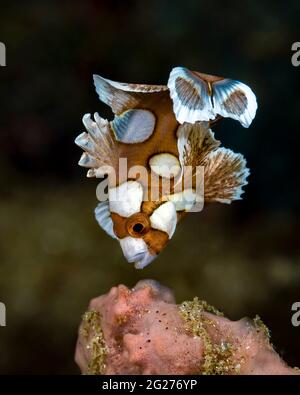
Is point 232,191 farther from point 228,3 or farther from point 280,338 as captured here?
point 228,3

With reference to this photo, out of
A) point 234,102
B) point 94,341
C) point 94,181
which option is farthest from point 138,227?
point 94,181

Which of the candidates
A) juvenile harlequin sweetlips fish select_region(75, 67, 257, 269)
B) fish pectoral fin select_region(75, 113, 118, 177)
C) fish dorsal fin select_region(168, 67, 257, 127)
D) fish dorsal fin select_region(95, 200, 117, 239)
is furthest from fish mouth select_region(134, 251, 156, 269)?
fish dorsal fin select_region(168, 67, 257, 127)

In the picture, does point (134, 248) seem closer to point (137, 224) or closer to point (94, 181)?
point (137, 224)

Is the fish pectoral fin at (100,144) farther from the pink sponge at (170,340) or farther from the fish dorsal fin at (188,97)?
the pink sponge at (170,340)

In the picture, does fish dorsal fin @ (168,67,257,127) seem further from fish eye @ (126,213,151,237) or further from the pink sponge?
the pink sponge
